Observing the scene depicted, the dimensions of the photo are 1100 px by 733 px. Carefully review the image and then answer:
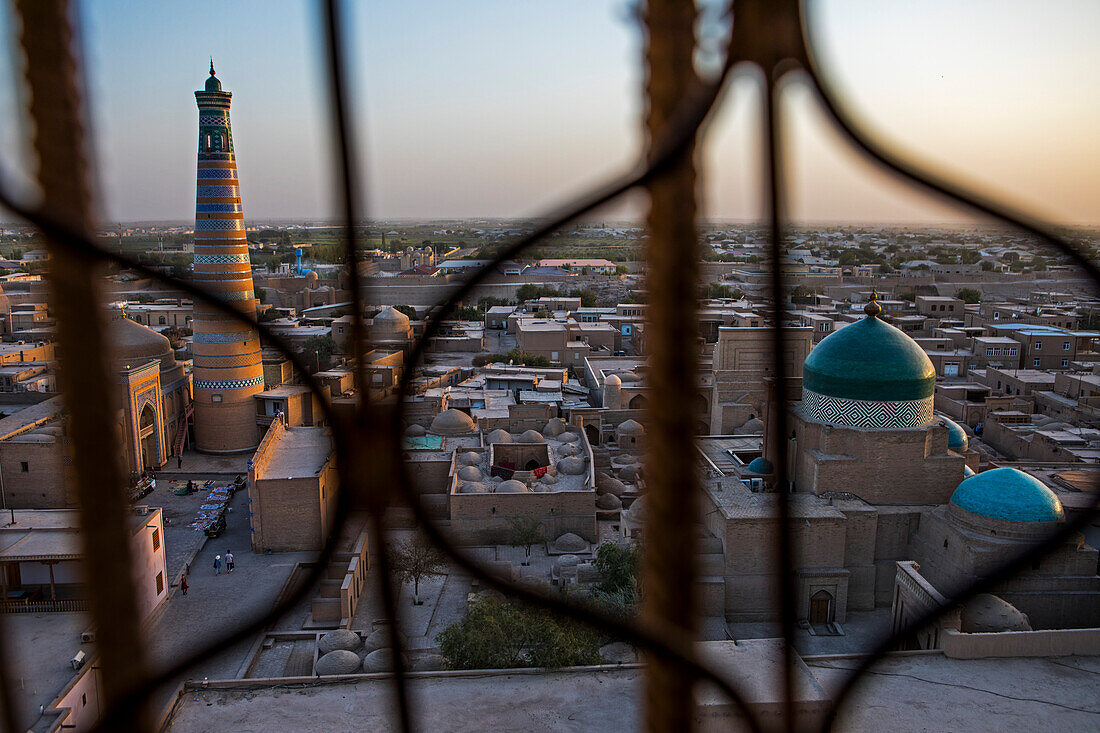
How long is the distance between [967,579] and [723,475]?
5.01 ft

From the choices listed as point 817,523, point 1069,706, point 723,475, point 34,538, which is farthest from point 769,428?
point 34,538

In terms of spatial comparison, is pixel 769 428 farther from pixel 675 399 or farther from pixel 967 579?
pixel 675 399

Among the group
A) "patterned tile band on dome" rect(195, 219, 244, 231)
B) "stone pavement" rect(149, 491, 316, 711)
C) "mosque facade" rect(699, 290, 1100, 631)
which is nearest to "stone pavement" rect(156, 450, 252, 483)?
"stone pavement" rect(149, 491, 316, 711)

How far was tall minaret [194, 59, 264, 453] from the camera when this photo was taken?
6527mm

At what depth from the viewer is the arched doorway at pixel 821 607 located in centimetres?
409

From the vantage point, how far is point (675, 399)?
0.47 metres

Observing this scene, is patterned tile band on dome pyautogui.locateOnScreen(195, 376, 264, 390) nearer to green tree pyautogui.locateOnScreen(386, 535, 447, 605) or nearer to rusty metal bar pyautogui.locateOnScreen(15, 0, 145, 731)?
green tree pyautogui.locateOnScreen(386, 535, 447, 605)

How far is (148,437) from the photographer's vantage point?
6.83 m

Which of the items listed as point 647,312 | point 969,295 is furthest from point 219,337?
point 969,295

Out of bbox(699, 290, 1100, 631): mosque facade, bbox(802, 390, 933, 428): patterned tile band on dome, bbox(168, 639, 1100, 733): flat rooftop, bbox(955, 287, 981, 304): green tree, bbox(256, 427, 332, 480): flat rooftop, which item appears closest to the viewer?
bbox(168, 639, 1100, 733): flat rooftop

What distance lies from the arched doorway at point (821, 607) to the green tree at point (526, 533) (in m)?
1.65

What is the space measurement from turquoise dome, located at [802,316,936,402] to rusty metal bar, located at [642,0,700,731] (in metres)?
4.53

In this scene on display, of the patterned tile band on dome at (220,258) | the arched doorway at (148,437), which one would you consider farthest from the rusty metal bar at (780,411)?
the arched doorway at (148,437)

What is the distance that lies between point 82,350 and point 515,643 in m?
3.08
